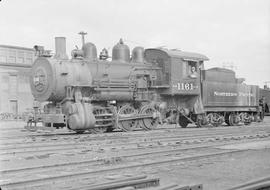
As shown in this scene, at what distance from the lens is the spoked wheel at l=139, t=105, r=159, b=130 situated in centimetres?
1767

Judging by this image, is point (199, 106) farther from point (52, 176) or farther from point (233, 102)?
point (52, 176)

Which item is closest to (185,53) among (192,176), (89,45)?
(89,45)

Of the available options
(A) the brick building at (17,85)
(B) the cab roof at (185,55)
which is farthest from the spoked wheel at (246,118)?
(A) the brick building at (17,85)

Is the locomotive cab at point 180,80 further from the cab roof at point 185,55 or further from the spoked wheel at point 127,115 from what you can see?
the spoked wheel at point 127,115

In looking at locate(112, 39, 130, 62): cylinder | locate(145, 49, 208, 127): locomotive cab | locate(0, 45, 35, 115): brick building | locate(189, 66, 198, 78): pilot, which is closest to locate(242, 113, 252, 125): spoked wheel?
locate(145, 49, 208, 127): locomotive cab

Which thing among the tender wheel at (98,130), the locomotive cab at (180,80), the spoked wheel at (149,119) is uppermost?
the locomotive cab at (180,80)

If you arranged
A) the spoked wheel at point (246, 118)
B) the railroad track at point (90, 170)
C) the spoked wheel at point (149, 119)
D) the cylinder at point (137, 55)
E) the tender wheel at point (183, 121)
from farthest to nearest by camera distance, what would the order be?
the spoked wheel at point (246, 118), the tender wheel at point (183, 121), the cylinder at point (137, 55), the spoked wheel at point (149, 119), the railroad track at point (90, 170)

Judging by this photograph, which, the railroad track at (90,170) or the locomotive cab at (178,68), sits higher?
the locomotive cab at (178,68)

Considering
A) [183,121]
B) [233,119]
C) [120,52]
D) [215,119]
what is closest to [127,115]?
[120,52]

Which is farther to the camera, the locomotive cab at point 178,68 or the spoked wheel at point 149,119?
the locomotive cab at point 178,68

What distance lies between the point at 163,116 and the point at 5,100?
28.0 meters

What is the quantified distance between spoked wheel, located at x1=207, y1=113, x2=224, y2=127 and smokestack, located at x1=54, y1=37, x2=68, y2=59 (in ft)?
27.1

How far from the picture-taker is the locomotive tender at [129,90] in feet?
51.8

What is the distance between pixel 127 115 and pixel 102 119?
131cm
